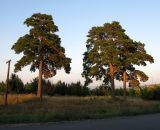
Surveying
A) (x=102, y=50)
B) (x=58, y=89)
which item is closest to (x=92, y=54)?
(x=102, y=50)

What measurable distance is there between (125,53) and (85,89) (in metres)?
16.9

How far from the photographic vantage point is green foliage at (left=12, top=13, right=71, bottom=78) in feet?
166

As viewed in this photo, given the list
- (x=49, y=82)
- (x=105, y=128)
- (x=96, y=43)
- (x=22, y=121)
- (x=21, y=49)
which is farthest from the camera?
(x=49, y=82)

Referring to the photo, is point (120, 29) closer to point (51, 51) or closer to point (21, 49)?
point (51, 51)

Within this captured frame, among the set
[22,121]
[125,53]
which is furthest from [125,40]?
[22,121]

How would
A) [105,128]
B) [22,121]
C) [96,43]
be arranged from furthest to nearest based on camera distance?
[96,43]
[22,121]
[105,128]

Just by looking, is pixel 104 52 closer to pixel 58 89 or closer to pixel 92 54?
pixel 92 54

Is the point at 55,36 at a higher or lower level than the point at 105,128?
higher

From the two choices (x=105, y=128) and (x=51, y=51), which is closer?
(x=105, y=128)

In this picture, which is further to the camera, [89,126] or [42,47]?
[42,47]

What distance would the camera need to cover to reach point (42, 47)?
5141cm

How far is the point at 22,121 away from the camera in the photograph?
1969 centimetres

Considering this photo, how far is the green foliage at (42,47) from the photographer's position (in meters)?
50.6

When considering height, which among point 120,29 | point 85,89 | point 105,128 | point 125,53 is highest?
point 120,29
